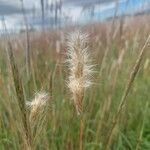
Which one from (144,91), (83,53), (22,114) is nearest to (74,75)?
(83,53)

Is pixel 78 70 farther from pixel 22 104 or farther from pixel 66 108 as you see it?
pixel 66 108

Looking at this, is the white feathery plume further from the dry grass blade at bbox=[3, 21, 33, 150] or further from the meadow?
the dry grass blade at bbox=[3, 21, 33, 150]

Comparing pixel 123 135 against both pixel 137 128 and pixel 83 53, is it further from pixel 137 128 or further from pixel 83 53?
pixel 83 53

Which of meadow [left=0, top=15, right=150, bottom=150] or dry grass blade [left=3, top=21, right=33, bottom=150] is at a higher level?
dry grass blade [left=3, top=21, right=33, bottom=150]

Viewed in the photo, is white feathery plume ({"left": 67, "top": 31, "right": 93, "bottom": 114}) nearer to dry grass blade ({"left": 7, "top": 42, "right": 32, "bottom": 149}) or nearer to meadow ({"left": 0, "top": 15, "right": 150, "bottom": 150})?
meadow ({"left": 0, "top": 15, "right": 150, "bottom": 150})

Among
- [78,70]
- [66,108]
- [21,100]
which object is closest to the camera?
[21,100]

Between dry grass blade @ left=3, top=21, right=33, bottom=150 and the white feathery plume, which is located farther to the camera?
the white feathery plume

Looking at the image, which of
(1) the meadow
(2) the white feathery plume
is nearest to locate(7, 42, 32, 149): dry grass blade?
(1) the meadow

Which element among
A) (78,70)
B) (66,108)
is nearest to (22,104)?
(78,70)

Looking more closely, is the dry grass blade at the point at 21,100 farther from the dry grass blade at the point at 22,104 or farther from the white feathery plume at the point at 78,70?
the white feathery plume at the point at 78,70

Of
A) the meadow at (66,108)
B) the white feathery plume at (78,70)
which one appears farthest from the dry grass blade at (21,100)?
the white feathery plume at (78,70)

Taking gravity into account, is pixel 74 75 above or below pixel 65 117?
above
